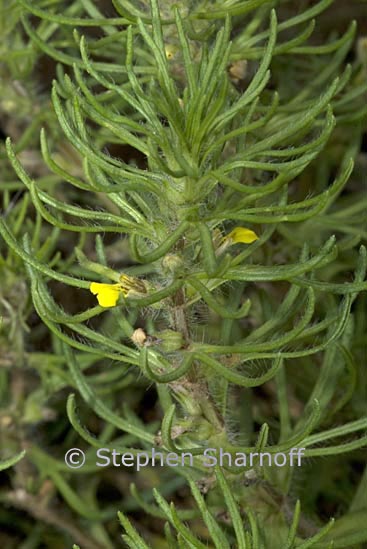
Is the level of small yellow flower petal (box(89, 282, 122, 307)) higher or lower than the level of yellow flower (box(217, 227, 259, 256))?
lower

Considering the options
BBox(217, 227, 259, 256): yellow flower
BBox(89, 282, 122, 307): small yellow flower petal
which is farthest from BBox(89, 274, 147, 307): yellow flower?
BBox(217, 227, 259, 256): yellow flower

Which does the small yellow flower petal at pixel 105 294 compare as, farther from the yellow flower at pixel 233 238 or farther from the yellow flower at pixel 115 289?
the yellow flower at pixel 233 238

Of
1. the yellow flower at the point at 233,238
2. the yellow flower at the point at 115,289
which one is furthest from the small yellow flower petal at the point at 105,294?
the yellow flower at the point at 233,238

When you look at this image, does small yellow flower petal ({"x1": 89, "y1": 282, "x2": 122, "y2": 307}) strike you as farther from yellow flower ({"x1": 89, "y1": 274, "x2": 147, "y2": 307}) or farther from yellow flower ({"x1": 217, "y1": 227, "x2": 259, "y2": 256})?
yellow flower ({"x1": 217, "y1": 227, "x2": 259, "y2": 256})

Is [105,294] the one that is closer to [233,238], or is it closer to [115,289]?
[115,289]

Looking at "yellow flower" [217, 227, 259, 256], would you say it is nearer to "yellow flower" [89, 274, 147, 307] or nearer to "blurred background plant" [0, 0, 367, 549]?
"blurred background plant" [0, 0, 367, 549]

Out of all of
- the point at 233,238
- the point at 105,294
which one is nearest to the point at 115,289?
the point at 105,294

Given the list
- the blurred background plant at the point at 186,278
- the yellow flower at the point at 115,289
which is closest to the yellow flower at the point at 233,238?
the blurred background plant at the point at 186,278

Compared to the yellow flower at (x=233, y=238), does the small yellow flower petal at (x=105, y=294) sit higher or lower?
lower
